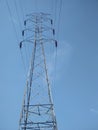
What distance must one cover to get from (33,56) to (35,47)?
129 cm

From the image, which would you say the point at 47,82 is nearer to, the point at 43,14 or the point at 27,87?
the point at 27,87

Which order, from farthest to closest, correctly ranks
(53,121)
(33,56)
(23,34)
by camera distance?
(23,34), (33,56), (53,121)

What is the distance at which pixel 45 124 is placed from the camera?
1118 inches

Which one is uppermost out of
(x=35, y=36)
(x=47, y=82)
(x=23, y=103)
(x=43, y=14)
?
(x=43, y=14)

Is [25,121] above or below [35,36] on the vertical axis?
below

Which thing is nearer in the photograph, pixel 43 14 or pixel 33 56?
pixel 33 56

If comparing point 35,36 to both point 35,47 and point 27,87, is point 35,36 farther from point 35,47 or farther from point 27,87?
point 27,87

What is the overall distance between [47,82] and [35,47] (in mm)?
4414

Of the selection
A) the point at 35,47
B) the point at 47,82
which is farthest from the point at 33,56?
the point at 47,82

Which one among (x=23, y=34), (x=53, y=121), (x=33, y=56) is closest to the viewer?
(x=53, y=121)

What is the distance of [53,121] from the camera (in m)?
28.2

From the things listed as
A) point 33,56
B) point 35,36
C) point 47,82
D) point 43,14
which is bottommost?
point 47,82

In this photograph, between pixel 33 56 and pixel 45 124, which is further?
pixel 33 56

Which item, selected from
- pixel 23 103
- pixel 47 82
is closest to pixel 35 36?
pixel 47 82
